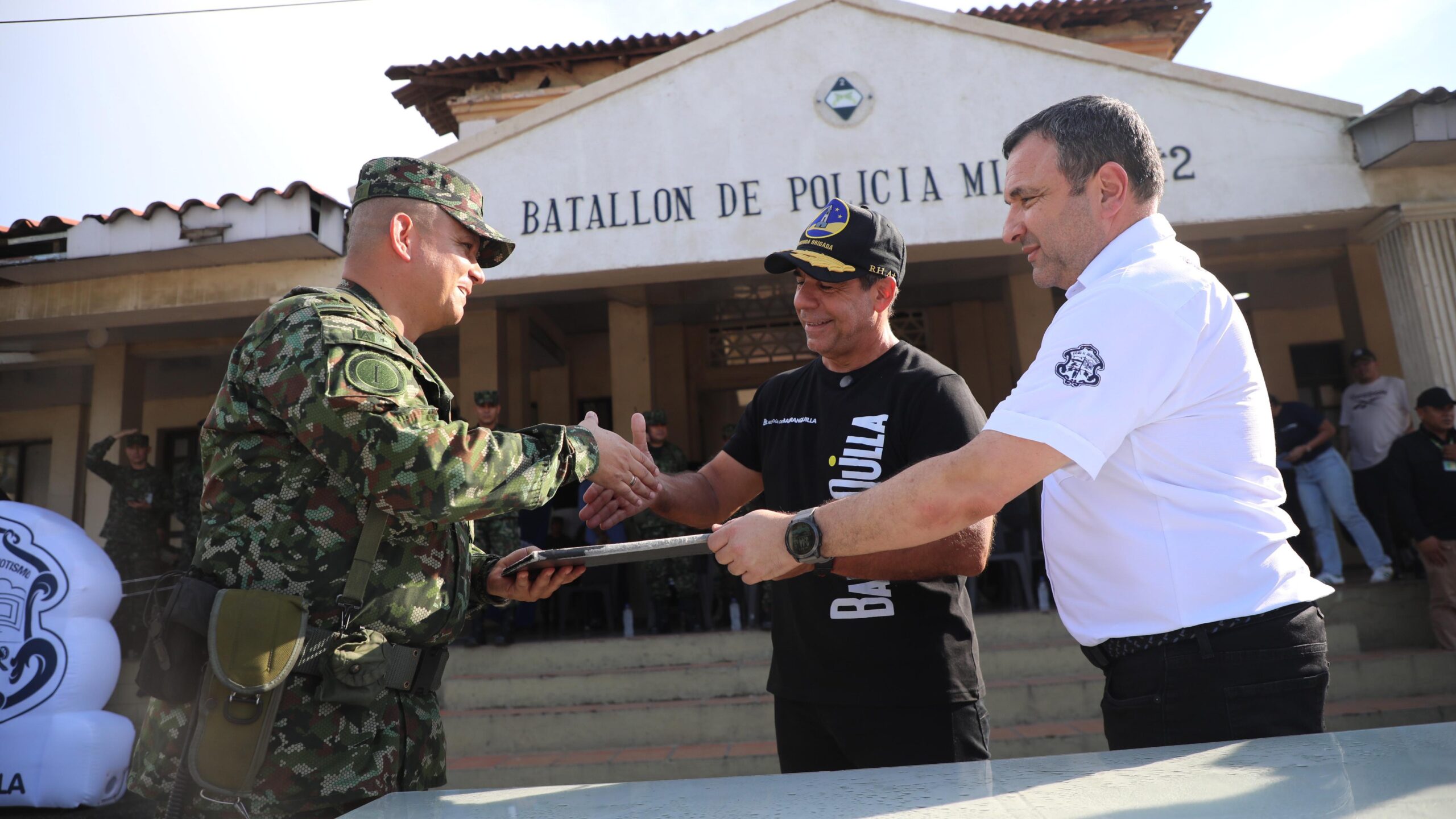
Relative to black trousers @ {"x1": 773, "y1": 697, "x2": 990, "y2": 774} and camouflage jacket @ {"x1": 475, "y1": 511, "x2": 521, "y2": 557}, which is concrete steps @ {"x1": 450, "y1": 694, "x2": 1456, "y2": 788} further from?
black trousers @ {"x1": 773, "y1": 697, "x2": 990, "y2": 774}

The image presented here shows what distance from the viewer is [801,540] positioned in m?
1.86

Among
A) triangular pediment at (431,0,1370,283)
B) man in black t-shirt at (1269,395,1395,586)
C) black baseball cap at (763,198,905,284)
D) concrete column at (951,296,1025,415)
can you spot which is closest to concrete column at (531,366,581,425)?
triangular pediment at (431,0,1370,283)

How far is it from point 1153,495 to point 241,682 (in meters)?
1.69

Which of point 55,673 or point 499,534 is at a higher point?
point 499,534

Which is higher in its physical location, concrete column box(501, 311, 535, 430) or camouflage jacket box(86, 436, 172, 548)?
concrete column box(501, 311, 535, 430)

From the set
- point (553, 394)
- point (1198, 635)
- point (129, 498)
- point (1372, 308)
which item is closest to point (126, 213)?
point (129, 498)

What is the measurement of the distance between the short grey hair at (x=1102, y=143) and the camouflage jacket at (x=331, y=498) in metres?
1.24

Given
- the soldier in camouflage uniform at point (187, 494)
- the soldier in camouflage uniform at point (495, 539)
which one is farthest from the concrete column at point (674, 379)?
the soldier in camouflage uniform at point (187, 494)

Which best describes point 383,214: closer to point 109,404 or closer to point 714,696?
point 714,696

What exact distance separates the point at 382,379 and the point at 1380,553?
7849mm

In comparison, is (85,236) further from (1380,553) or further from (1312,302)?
(1312,302)

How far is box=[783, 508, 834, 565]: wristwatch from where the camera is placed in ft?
6.04

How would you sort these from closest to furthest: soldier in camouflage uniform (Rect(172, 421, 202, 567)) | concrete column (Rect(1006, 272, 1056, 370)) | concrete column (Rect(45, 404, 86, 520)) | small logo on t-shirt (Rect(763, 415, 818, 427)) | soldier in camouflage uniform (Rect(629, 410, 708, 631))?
1. small logo on t-shirt (Rect(763, 415, 818, 427))
2. soldier in camouflage uniform (Rect(629, 410, 708, 631))
3. soldier in camouflage uniform (Rect(172, 421, 202, 567))
4. concrete column (Rect(1006, 272, 1056, 370))
5. concrete column (Rect(45, 404, 86, 520))

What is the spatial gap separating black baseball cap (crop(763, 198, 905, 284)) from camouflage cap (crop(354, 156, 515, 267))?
32.6 inches
